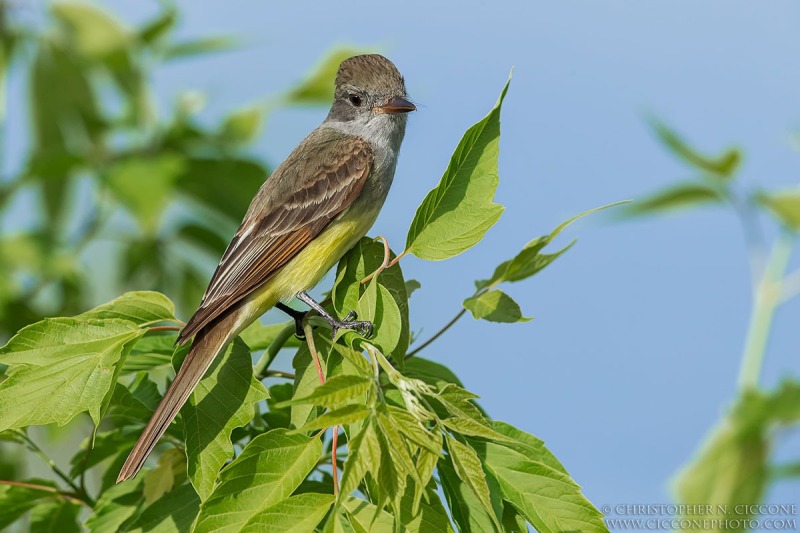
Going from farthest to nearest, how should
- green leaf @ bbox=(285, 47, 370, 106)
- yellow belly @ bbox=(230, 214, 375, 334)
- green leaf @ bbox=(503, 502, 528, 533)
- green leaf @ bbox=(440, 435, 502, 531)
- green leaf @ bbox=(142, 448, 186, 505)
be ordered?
green leaf @ bbox=(285, 47, 370, 106)
yellow belly @ bbox=(230, 214, 375, 334)
green leaf @ bbox=(142, 448, 186, 505)
green leaf @ bbox=(503, 502, 528, 533)
green leaf @ bbox=(440, 435, 502, 531)

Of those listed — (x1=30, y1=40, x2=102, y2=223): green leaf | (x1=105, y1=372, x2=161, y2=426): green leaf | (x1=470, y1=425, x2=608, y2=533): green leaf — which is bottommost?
(x1=105, y1=372, x2=161, y2=426): green leaf

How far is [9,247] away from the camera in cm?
444

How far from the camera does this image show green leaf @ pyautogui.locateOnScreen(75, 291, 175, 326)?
2512mm

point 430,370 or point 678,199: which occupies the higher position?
point 678,199

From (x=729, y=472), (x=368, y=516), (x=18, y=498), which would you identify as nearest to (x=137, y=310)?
(x=18, y=498)

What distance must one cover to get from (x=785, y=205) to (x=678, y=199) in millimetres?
408

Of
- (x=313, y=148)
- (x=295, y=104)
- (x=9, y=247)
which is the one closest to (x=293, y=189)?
(x=313, y=148)

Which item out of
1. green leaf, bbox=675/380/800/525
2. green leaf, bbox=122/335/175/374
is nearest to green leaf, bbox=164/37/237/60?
green leaf, bbox=122/335/175/374

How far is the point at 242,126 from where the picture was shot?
14.4 feet

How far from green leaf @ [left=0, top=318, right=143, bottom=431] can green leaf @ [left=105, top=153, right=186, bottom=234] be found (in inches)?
55.6

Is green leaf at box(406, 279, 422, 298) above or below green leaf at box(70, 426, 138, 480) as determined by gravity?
above

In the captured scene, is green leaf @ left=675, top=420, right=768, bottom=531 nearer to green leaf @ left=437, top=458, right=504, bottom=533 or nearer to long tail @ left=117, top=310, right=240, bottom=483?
green leaf @ left=437, top=458, right=504, bottom=533

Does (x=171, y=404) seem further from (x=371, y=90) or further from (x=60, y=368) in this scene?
(x=371, y=90)

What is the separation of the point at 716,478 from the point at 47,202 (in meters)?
3.17
